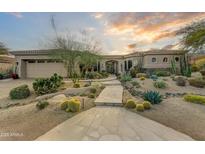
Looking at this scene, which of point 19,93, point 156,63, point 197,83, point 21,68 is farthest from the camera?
point 156,63

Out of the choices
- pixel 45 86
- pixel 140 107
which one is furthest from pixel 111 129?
pixel 45 86

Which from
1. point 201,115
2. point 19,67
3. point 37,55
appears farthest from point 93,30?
point 19,67

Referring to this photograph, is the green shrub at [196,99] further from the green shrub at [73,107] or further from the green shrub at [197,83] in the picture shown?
the green shrub at [73,107]

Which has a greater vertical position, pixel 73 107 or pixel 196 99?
pixel 196 99

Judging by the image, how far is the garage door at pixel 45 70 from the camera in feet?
36.4

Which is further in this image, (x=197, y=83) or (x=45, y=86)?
(x=197, y=83)

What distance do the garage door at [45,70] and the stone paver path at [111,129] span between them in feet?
22.7

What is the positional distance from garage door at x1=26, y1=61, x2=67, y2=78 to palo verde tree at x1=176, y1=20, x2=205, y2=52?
816cm

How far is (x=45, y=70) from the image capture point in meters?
11.3

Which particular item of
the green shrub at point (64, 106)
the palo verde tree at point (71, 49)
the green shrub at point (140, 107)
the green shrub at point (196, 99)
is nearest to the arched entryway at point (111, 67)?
the palo verde tree at point (71, 49)

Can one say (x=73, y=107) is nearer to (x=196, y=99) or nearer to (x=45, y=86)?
(x=45, y=86)

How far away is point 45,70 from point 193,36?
33.5ft
